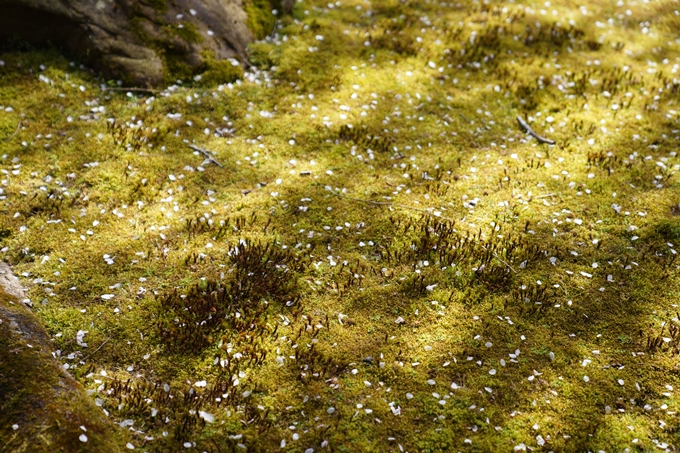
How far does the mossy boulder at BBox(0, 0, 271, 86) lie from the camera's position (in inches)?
530

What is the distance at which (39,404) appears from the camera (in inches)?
254

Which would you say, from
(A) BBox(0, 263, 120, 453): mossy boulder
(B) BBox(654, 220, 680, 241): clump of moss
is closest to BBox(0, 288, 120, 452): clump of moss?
(A) BBox(0, 263, 120, 453): mossy boulder

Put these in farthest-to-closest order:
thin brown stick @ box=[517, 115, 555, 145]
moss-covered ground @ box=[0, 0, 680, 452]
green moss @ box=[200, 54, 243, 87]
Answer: green moss @ box=[200, 54, 243, 87] → thin brown stick @ box=[517, 115, 555, 145] → moss-covered ground @ box=[0, 0, 680, 452]

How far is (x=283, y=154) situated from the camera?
1270cm

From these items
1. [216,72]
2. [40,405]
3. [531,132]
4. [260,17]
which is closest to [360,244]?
[40,405]

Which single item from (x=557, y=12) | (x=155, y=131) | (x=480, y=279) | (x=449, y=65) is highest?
(x=557, y=12)

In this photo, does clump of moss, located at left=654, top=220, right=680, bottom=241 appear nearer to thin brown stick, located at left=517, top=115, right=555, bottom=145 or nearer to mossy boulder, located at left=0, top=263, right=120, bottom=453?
thin brown stick, located at left=517, top=115, right=555, bottom=145

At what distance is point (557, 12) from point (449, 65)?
5894 mm

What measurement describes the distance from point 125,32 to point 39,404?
414 inches

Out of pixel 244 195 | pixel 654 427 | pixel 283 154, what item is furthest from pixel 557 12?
pixel 654 427

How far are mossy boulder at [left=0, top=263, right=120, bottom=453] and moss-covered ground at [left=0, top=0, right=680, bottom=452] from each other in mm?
716

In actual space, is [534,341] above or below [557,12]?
below

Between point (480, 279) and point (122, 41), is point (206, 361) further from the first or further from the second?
point (122, 41)

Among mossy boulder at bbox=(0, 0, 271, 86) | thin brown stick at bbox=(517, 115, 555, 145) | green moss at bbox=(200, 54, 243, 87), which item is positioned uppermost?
mossy boulder at bbox=(0, 0, 271, 86)
